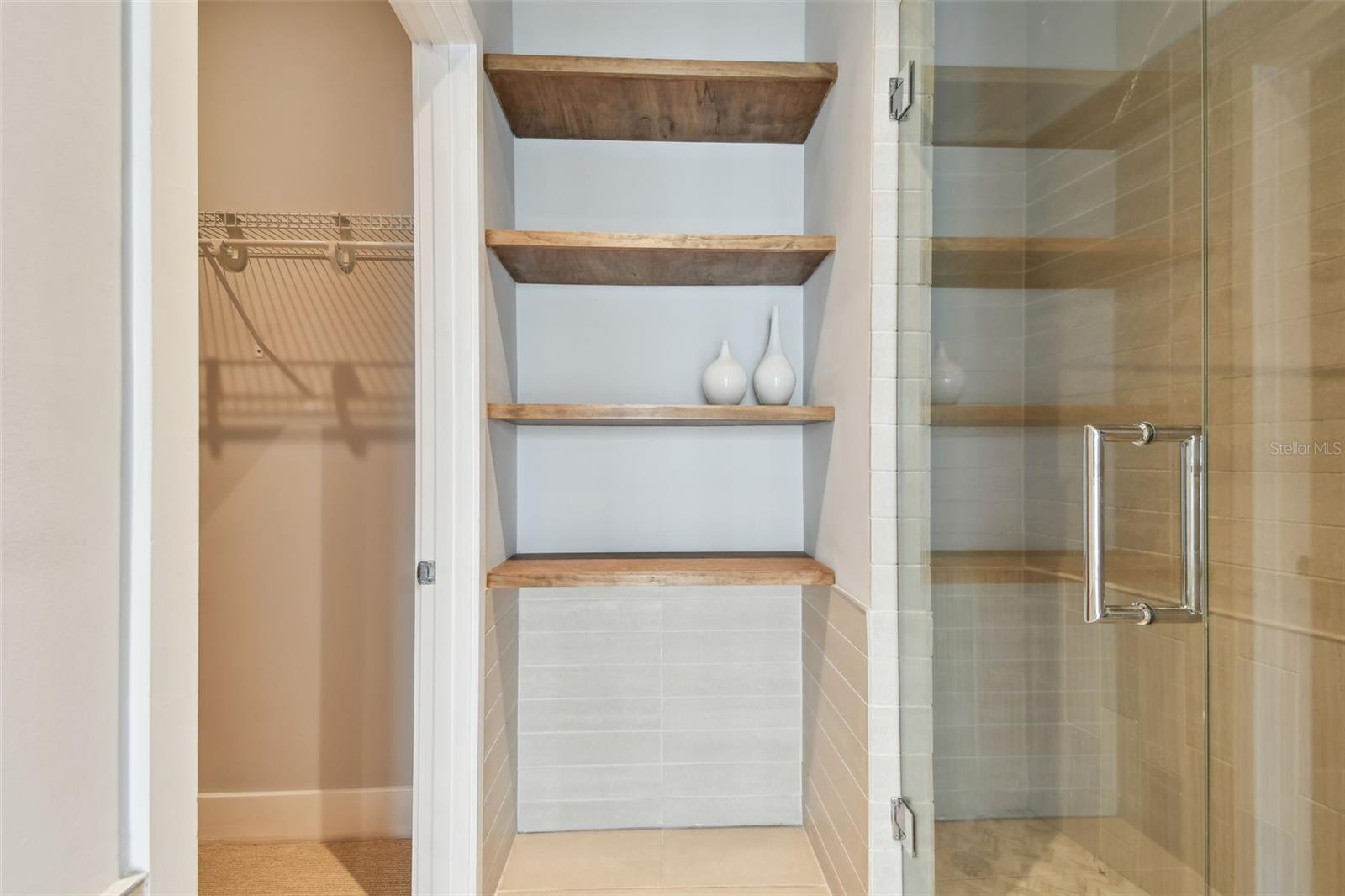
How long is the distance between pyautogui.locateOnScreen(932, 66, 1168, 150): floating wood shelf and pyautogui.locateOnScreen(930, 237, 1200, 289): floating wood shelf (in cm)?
13

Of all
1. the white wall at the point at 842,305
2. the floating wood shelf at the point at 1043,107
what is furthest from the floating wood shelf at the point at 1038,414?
the floating wood shelf at the point at 1043,107

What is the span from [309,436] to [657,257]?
1126mm

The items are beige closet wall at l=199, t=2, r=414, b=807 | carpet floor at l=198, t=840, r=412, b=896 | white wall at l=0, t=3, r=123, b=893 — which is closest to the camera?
white wall at l=0, t=3, r=123, b=893

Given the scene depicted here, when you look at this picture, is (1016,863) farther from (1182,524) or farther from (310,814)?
(310,814)

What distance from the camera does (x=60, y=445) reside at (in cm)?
44

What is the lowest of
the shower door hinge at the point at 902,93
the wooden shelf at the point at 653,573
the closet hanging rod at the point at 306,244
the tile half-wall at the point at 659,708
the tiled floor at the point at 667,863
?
the tiled floor at the point at 667,863

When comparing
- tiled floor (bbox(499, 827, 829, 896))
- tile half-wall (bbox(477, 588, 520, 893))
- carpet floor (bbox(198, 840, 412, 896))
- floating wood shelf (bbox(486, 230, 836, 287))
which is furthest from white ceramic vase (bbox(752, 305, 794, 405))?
carpet floor (bbox(198, 840, 412, 896))

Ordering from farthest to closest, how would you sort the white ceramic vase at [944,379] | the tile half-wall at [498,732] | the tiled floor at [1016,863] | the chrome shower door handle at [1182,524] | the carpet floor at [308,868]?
the carpet floor at [308,868], the tile half-wall at [498,732], the white ceramic vase at [944,379], the tiled floor at [1016,863], the chrome shower door handle at [1182,524]

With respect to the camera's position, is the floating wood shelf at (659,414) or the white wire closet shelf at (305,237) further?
the white wire closet shelf at (305,237)

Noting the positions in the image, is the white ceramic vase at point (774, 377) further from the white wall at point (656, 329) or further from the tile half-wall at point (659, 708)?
the tile half-wall at point (659, 708)

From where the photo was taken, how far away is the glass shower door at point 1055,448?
0.81 m

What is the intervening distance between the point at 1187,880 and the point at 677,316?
1.62 metres

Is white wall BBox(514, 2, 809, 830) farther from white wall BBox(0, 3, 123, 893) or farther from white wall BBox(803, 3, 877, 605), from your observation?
white wall BBox(0, 3, 123, 893)

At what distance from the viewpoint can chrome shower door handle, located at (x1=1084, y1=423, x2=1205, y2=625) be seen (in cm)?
79
